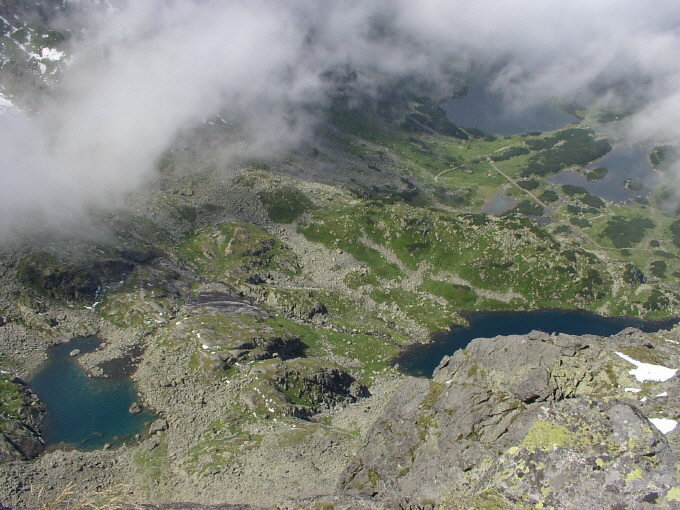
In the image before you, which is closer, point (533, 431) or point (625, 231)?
point (533, 431)

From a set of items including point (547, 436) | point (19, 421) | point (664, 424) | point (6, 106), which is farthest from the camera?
point (6, 106)

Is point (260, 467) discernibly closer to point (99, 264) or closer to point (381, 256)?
point (99, 264)

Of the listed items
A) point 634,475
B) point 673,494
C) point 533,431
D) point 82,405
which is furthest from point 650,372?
point 82,405

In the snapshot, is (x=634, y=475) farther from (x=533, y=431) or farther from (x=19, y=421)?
(x=19, y=421)

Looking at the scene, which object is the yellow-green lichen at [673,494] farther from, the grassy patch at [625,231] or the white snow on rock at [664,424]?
the grassy patch at [625,231]

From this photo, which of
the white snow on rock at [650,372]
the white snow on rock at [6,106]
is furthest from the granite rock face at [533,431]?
the white snow on rock at [6,106]

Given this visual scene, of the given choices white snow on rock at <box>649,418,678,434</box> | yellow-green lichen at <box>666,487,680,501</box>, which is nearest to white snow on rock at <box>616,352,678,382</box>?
white snow on rock at <box>649,418,678,434</box>
